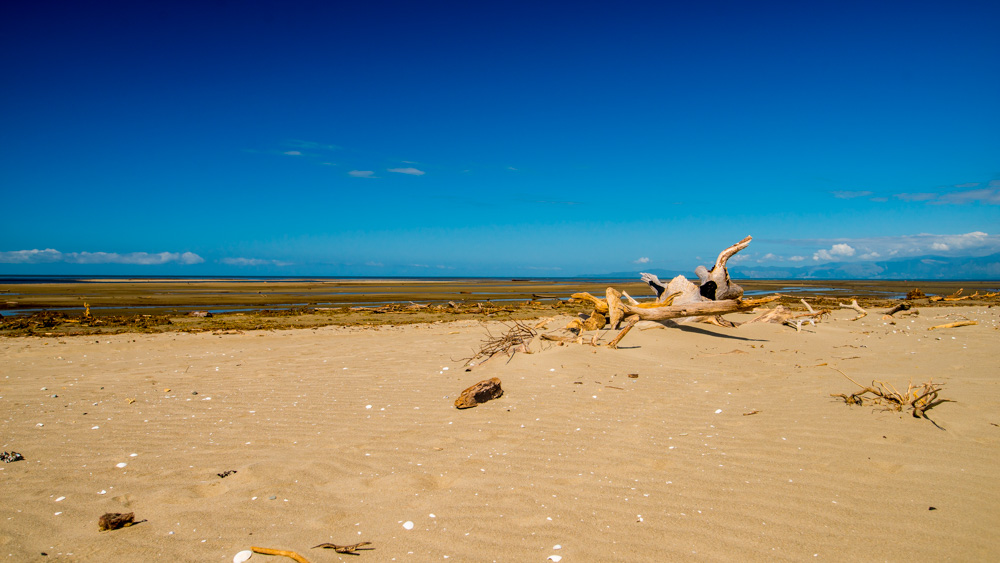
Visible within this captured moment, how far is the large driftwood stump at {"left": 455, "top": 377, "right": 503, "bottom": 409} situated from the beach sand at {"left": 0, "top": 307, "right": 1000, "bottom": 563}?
0.14 meters

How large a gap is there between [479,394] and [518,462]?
1760mm

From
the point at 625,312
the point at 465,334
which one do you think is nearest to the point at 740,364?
the point at 625,312

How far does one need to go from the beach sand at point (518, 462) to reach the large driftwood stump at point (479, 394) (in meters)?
0.14

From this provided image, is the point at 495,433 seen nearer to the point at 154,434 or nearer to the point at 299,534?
the point at 299,534

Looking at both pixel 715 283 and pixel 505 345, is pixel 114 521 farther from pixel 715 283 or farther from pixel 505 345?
pixel 715 283

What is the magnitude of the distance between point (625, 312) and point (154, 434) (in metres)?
8.36

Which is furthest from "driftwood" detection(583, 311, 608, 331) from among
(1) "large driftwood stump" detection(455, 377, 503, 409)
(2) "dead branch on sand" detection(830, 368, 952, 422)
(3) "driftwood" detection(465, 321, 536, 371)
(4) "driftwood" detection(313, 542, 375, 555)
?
(4) "driftwood" detection(313, 542, 375, 555)

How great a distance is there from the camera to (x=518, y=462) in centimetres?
420

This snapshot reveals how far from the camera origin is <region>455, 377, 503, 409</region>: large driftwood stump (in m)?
5.79

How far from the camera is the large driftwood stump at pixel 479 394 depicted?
5.79 meters

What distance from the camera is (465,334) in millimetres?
12391

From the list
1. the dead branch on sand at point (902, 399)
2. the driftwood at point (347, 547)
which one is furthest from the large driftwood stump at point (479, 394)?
the dead branch on sand at point (902, 399)

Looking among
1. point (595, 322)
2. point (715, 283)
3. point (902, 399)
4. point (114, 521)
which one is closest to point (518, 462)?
point (114, 521)

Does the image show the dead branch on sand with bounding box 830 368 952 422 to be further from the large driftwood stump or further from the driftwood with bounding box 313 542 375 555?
the driftwood with bounding box 313 542 375 555
